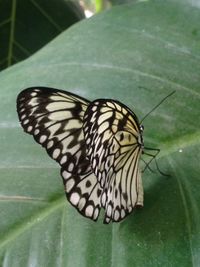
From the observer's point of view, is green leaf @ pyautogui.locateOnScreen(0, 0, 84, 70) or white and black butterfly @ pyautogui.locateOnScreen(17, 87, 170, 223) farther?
green leaf @ pyautogui.locateOnScreen(0, 0, 84, 70)

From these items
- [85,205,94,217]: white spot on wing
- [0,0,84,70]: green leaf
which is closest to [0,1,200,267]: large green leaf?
[85,205,94,217]: white spot on wing

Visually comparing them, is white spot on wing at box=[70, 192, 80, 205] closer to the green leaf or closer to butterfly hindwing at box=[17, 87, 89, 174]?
butterfly hindwing at box=[17, 87, 89, 174]

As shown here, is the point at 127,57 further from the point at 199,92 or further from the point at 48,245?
the point at 48,245

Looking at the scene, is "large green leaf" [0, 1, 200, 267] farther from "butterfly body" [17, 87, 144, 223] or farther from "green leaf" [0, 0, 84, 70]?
"green leaf" [0, 0, 84, 70]

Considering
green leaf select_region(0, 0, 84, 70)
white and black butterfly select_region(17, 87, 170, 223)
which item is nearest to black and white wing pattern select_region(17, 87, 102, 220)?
white and black butterfly select_region(17, 87, 170, 223)

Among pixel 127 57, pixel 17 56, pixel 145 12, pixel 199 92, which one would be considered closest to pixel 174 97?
pixel 199 92

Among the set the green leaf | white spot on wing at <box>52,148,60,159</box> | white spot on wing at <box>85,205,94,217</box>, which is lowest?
the green leaf

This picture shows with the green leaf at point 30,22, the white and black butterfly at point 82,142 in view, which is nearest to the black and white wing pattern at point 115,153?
the white and black butterfly at point 82,142

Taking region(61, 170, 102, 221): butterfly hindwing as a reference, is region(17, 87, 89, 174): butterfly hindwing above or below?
above
